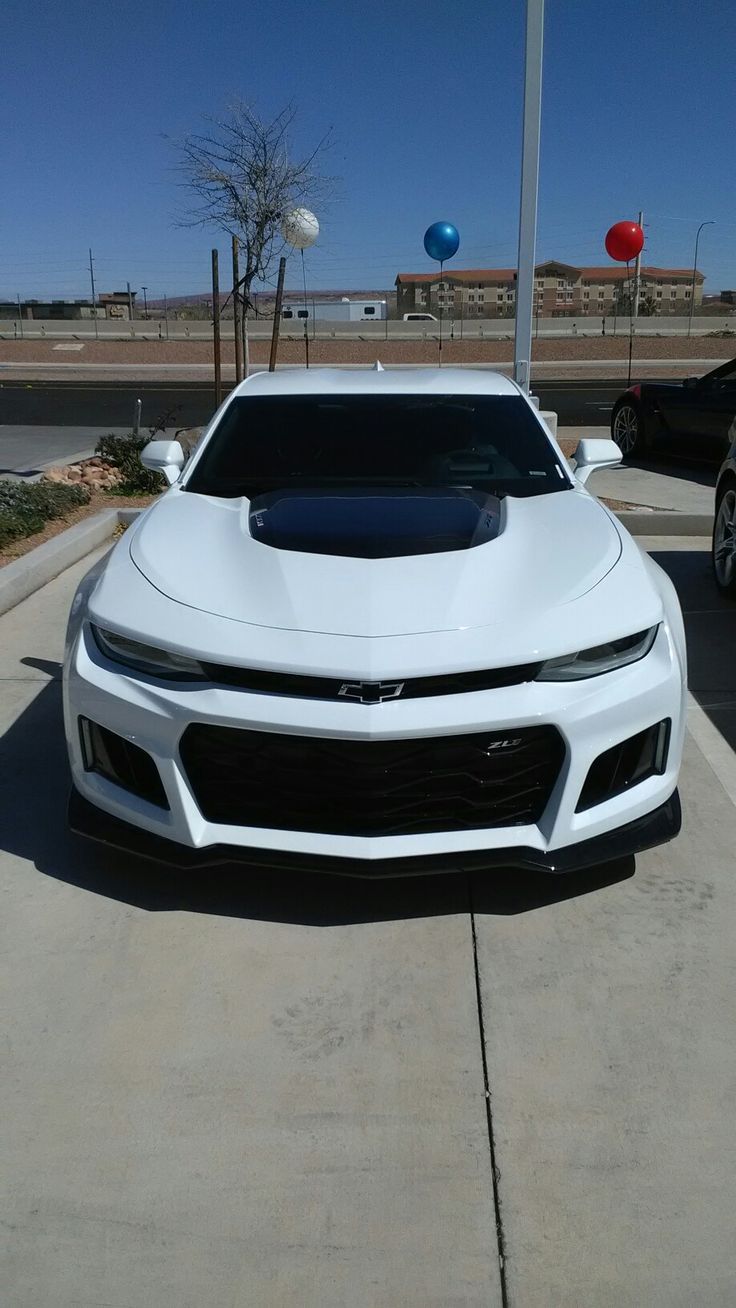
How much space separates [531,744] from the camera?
2.90 m

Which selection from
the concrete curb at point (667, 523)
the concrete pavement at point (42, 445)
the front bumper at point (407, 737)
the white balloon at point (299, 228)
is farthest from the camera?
the white balloon at point (299, 228)

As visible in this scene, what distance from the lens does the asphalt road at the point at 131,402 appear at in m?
17.8

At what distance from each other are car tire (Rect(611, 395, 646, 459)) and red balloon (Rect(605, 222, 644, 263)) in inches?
750

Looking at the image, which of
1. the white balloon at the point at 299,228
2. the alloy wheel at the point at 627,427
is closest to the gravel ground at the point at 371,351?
the white balloon at the point at 299,228

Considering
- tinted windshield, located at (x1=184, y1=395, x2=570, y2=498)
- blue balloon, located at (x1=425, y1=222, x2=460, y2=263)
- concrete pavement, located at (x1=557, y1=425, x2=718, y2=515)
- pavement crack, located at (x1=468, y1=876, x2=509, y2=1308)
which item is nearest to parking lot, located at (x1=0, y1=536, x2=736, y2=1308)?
pavement crack, located at (x1=468, y1=876, x2=509, y2=1308)

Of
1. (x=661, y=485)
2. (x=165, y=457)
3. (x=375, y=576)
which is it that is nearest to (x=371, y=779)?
(x=375, y=576)

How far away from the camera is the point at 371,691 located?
2.85m

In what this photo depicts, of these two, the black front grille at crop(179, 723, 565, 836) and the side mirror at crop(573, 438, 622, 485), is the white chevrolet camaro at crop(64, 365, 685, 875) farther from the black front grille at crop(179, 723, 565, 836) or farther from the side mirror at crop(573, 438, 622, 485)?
the side mirror at crop(573, 438, 622, 485)

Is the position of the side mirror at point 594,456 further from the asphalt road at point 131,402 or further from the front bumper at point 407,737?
the asphalt road at point 131,402

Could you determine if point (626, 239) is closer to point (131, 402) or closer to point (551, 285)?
point (131, 402)

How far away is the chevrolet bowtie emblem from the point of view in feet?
9.34

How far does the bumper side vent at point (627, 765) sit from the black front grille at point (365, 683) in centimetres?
36

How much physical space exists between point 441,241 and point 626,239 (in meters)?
7.26

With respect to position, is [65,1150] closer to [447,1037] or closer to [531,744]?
[447,1037]
